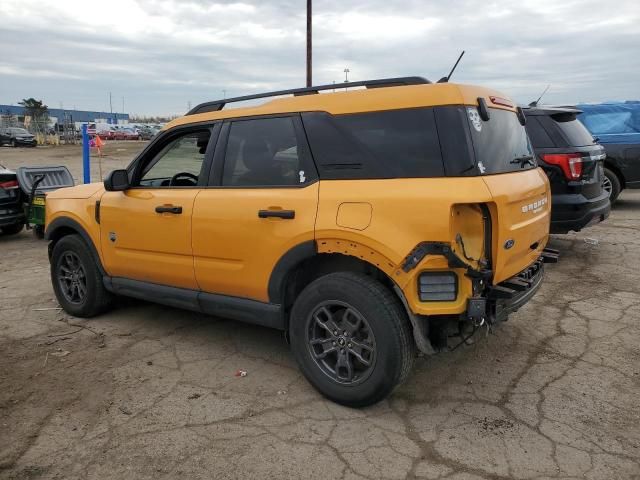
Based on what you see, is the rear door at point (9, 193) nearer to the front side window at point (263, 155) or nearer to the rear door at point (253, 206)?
the rear door at point (253, 206)

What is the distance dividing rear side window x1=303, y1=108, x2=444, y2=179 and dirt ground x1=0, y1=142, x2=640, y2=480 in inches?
56.4

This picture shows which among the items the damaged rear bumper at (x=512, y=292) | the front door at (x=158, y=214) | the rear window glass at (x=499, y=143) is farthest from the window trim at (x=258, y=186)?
the damaged rear bumper at (x=512, y=292)

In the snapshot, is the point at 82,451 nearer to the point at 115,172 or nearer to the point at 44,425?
the point at 44,425

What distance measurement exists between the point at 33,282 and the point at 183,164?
10.5ft

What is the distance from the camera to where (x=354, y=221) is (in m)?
3.06

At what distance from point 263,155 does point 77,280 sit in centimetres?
245

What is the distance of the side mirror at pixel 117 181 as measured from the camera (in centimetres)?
422

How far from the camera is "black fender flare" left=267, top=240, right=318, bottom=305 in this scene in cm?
325

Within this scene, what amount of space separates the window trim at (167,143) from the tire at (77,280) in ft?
3.11

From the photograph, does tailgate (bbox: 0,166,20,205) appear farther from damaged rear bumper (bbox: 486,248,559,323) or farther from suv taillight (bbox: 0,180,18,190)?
damaged rear bumper (bbox: 486,248,559,323)

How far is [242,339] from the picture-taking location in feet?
14.4

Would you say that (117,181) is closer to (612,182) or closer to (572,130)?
(572,130)

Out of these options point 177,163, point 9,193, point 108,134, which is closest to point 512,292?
point 177,163

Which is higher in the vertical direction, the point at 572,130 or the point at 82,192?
the point at 572,130
